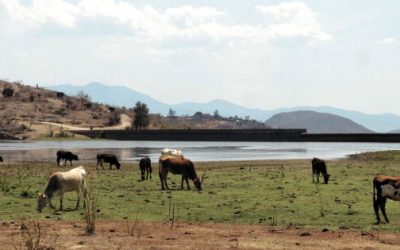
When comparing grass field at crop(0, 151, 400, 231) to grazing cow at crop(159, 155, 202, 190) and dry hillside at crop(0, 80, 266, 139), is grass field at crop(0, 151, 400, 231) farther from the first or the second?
dry hillside at crop(0, 80, 266, 139)

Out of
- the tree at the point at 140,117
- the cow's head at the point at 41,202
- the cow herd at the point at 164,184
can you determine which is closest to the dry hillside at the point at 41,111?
the tree at the point at 140,117

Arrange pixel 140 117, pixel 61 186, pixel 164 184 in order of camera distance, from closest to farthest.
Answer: pixel 61 186 < pixel 164 184 < pixel 140 117

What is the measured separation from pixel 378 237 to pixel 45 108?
513 feet

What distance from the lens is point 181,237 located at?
1584 centimetres

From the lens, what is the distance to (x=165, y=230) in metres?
17.0

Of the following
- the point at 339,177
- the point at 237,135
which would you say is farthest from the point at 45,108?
the point at 339,177

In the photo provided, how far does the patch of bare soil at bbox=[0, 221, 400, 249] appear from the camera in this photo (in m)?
→ 14.7

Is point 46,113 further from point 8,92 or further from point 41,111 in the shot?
A: point 8,92

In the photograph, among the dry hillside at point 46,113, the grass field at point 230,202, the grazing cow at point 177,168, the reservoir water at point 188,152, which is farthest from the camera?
the dry hillside at point 46,113

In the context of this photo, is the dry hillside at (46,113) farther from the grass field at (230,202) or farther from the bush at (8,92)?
the grass field at (230,202)

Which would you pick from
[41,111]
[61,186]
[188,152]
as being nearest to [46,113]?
[41,111]

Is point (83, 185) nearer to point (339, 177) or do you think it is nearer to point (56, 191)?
point (56, 191)

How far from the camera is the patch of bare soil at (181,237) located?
48.1 ft

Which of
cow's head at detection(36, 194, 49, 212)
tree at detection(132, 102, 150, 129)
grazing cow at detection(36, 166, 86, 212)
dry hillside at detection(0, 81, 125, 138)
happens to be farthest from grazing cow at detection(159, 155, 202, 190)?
tree at detection(132, 102, 150, 129)
